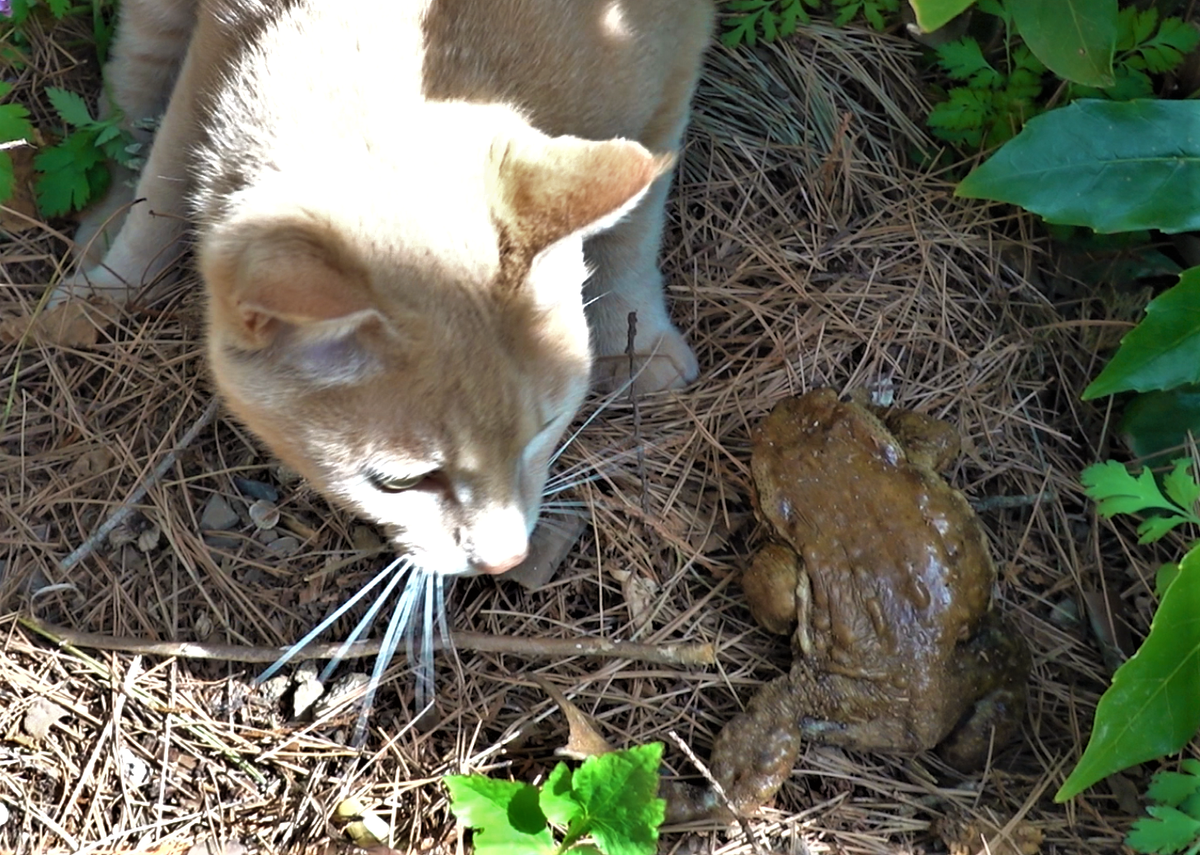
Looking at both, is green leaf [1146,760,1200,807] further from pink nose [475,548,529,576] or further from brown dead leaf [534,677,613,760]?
pink nose [475,548,529,576]

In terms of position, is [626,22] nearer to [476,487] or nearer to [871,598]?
[476,487]

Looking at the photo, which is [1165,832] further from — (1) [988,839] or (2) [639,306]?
(2) [639,306]

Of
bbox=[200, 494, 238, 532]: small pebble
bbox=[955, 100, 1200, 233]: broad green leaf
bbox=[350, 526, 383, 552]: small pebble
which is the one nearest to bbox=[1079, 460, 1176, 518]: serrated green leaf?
bbox=[955, 100, 1200, 233]: broad green leaf

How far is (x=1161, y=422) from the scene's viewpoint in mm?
2191

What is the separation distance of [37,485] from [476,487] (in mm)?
1206

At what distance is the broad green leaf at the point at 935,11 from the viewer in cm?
165

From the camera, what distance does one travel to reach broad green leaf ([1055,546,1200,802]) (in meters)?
→ 1.79

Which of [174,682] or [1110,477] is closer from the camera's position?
[1110,477]

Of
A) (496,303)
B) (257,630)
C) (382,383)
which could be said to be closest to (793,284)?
(496,303)

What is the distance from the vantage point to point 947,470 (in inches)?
88.4

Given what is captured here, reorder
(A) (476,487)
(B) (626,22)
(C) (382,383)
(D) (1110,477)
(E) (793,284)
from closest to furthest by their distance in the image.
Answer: (C) (382,383), (A) (476,487), (D) (1110,477), (B) (626,22), (E) (793,284)

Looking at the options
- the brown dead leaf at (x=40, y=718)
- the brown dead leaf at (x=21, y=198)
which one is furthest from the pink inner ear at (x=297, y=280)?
the brown dead leaf at (x=21, y=198)

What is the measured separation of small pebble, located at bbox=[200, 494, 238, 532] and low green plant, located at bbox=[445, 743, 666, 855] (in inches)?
34.2

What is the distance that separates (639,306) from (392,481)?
91 centimetres
